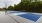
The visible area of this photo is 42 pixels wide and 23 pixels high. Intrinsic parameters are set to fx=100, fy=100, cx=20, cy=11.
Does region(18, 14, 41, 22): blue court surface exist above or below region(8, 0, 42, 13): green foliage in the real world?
below

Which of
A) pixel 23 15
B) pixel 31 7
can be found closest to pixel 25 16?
pixel 23 15

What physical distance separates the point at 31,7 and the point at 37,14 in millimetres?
188

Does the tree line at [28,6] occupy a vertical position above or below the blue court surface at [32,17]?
above

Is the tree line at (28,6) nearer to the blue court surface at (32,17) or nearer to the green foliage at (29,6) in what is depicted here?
the green foliage at (29,6)

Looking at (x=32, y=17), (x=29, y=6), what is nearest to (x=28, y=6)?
(x=29, y=6)

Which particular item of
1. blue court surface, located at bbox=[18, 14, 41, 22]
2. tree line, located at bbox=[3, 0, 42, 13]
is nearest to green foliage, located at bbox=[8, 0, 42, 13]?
tree line, located at bbox=[3, 0, 42, 13]

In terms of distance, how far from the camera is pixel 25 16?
6.51 ft

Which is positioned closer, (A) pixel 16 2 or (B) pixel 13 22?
(B) pixel 13 22

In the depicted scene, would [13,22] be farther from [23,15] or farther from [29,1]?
[29,1]

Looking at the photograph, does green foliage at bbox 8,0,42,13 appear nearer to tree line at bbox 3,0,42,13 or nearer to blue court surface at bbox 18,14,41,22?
tree line at bbox 3,0,42,13

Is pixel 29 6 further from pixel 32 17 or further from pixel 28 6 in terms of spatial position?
pixel 32 17

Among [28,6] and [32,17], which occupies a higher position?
[28,6]

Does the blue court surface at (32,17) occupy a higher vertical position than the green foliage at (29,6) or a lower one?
lower

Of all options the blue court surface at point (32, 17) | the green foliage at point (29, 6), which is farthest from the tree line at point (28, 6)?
the blue court surface at point (32, 17)
